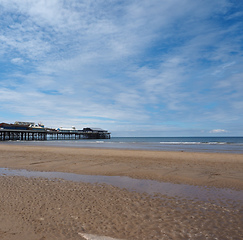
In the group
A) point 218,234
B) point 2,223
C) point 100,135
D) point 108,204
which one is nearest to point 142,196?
point 108,204

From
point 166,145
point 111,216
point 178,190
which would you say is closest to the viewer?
point 111,216

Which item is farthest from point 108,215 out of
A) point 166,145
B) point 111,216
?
point 166,145

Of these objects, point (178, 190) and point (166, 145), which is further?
point (166, 145)

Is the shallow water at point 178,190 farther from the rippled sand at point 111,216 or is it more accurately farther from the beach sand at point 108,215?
the rippled sand at point 111,216

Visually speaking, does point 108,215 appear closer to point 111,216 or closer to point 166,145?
point 111,216

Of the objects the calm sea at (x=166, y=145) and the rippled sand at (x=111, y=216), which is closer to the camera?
the rippled sand at (x=111, y=216)

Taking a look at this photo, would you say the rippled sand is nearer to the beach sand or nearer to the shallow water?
the beach sand

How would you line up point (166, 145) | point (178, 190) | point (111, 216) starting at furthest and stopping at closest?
point (166, 145) → point (178, 190) → point (111, 216)

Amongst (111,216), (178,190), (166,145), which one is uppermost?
(111,216)

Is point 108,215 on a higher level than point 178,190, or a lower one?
higher

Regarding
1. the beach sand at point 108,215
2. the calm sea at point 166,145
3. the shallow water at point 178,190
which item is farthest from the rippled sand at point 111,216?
the calm sea at point 166,145

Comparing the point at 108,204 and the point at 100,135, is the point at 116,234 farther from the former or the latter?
the point at 100,135

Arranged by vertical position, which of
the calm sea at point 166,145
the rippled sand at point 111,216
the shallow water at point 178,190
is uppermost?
the rippled sand at point 111,216

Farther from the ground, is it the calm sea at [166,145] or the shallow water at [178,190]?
the shallow water at [178,190]
